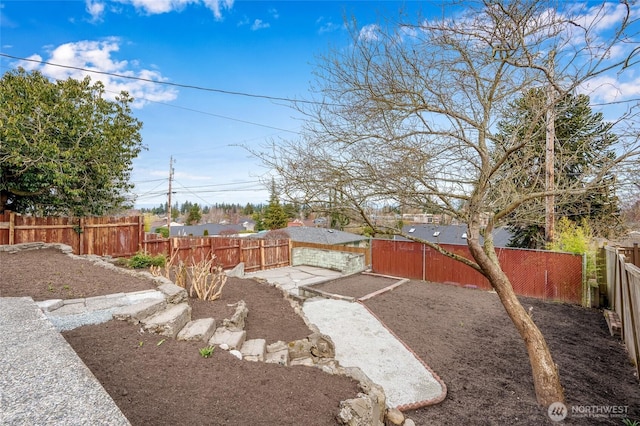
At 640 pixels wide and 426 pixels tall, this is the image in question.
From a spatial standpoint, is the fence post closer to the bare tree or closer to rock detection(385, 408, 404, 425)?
the bare tree

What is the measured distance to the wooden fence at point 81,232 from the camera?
26.6ft

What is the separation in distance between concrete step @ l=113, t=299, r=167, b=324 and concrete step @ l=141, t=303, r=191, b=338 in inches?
2.0

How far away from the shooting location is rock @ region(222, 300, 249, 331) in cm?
376

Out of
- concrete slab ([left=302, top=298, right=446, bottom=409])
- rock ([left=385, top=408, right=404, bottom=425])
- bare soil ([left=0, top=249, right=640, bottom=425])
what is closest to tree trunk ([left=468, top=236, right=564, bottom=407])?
bare soil ([left=0, top=249, right=640, bottom=425])

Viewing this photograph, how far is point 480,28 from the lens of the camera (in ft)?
11.3

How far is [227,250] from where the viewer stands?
12.4 metres

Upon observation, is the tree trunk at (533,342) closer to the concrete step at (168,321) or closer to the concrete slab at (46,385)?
the concrete step at (168,321)

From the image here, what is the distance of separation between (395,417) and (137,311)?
9.55 feet

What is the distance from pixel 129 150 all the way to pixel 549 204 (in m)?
11.5

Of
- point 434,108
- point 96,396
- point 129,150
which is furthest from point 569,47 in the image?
point 129,150

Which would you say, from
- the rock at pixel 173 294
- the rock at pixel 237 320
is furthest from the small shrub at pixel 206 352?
the rock at pixel 173 294

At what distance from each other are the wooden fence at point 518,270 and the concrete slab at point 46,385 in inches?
362

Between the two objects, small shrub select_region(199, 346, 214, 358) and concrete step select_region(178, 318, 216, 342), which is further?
concrete step select_region(178, 318, 216, 342)

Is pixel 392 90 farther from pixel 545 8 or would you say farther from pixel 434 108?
pixel 545 8
